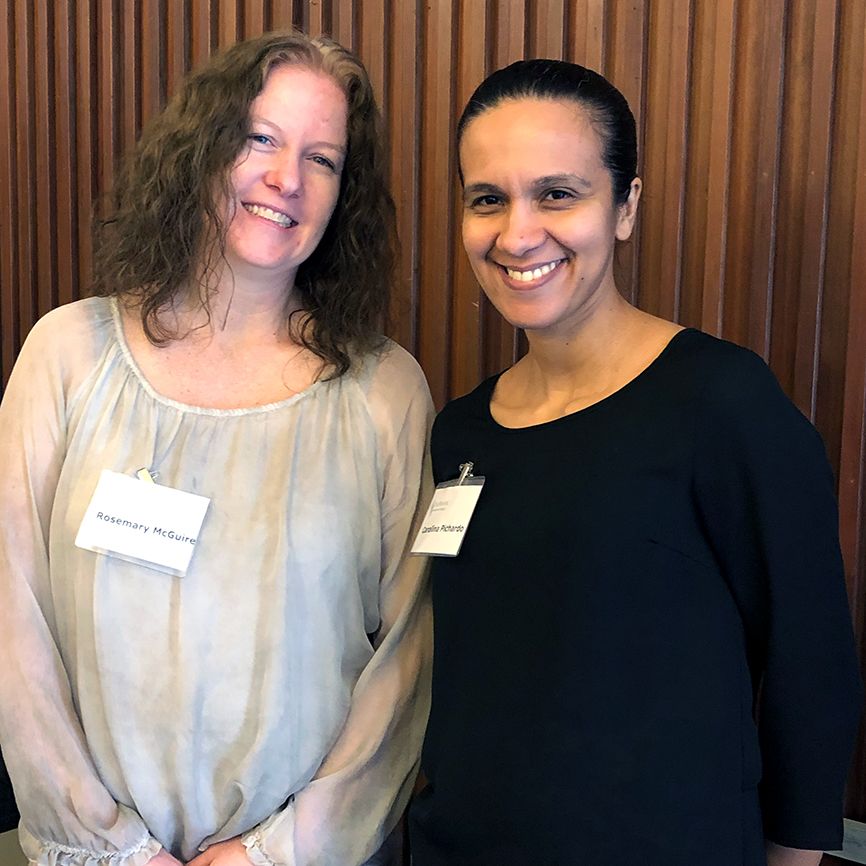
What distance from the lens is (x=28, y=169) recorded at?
295 cm

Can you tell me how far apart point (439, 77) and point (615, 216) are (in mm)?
909

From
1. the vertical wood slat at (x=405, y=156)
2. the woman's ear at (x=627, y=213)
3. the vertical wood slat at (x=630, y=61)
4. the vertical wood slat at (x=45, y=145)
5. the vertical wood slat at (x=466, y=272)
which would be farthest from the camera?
the vertical wood slat at (x=45, y=145)

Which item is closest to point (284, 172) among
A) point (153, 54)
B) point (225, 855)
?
point (225, 855)

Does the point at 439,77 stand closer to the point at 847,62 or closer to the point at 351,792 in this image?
the point at 847,62

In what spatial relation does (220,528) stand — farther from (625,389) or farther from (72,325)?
(625,389)

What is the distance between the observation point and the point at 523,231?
1.39m

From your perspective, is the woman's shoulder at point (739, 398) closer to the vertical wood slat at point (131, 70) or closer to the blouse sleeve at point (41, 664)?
the blouse sleeve at point (41, 664)

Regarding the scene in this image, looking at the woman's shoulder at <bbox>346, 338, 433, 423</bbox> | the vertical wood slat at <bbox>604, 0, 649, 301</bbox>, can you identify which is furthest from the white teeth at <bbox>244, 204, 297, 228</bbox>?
the vertical wood slat at <bbox>604, 0, 649, 301</bbox>

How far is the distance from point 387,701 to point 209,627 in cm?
34

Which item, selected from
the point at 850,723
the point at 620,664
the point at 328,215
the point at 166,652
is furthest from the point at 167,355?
the point at 850,723

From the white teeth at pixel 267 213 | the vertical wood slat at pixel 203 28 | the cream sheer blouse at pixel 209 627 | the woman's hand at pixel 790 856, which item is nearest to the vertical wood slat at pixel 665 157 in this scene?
the cream sheer blouse at pixel 209 627

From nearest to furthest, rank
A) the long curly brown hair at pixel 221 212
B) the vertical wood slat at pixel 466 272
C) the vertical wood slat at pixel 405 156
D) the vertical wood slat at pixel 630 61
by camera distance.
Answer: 1. the long curly brown hair at pixel 221 212
2. the vertical wood slat at pixel 630 61
3. the vertical wood slat at pixel 466 272
4. the vertical wood slat at pixel 405 156

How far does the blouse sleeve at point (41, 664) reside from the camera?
5.24 feet

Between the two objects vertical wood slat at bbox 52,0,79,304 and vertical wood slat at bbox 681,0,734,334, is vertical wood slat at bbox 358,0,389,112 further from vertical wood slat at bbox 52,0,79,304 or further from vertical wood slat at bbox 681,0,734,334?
vertical wood slat at bbox 52,0,79,304
